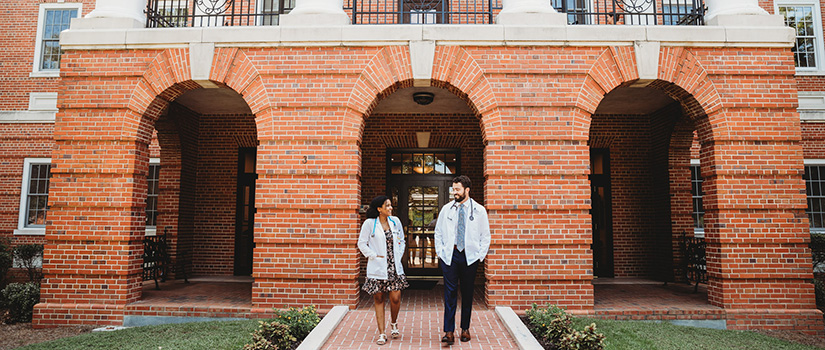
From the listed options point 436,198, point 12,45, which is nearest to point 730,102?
point 436,198

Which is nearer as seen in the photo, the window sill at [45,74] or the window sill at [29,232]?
the window sill at [29,232]

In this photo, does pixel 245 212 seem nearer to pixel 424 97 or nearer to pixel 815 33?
pixel 424 97

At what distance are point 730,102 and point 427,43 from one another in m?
4.74

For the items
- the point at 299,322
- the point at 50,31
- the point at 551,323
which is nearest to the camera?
the point at 551,323

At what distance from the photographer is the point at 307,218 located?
6.97 m

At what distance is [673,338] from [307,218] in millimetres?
5149

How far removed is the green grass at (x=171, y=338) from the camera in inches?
207

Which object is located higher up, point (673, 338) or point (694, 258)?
point (694, 258)

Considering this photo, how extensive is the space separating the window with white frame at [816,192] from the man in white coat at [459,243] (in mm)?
11770

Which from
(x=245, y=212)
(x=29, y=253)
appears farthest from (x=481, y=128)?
(x=29, y=253)

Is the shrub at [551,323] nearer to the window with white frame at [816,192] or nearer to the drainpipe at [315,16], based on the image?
the drainpipe at [315,16]

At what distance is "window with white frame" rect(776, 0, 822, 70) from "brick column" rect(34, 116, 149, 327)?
→ 619 inches

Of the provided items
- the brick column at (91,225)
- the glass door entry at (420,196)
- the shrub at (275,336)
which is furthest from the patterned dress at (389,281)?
the glass door entry at (420,196)

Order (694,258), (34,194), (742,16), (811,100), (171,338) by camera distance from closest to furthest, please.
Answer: (171,338) → (742,16) → (694,258) → (811,100) → (34,194)
